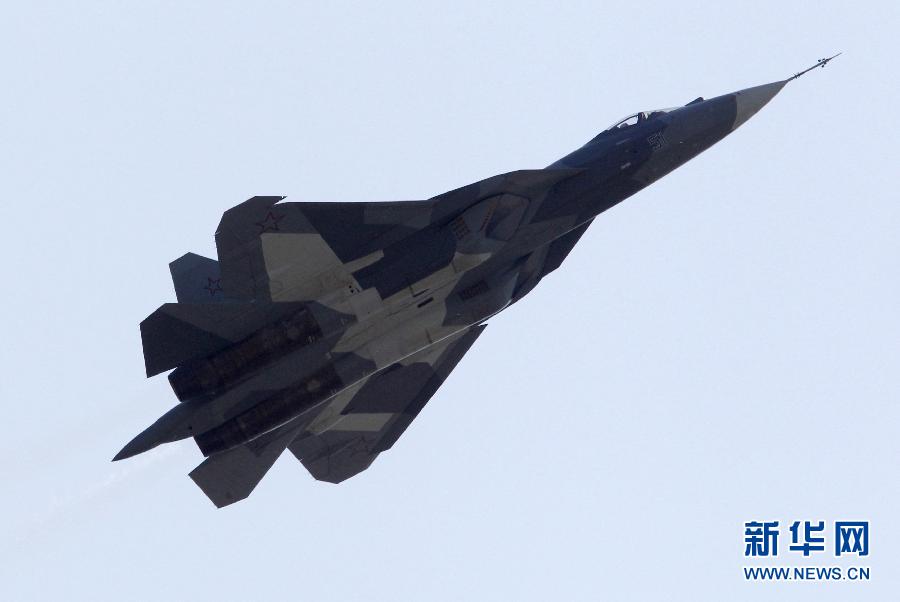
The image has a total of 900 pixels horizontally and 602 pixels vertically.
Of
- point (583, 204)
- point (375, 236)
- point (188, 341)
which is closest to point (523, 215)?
point (583, 204)

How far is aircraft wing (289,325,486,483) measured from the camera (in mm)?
32750

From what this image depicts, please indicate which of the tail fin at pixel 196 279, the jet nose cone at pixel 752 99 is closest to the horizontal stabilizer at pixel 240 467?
the tail fin at pixel 196 279

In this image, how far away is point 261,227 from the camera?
28.0 meters

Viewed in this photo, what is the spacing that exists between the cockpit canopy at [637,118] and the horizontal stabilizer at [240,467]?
1071 centimetres

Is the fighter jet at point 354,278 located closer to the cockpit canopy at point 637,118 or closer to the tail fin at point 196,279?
the cockpit canopy at point 637,118

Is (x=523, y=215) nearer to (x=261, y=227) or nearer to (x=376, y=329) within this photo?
(x=376, y=329)

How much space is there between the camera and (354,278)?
92.3 ft

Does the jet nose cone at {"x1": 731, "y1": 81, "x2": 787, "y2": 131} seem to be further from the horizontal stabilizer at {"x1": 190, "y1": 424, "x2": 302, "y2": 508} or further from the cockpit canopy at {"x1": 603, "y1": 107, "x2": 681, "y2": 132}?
the horizontal stabilizer at {"x1": 190, "y1": 424, "x2": 302, "y2": 508}

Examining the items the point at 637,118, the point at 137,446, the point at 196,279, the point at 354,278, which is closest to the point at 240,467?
the point at 137,446

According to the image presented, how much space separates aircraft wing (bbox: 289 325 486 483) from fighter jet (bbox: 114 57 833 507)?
155 inches

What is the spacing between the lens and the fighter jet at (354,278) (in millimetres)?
27875

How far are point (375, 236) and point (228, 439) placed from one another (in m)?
5.73

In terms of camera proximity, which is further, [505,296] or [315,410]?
[315,410]

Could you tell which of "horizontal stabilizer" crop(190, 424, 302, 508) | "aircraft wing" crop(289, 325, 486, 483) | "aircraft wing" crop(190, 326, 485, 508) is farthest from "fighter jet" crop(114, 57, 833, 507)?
"aircraft wing" crop(289, 325, 486, 483)
